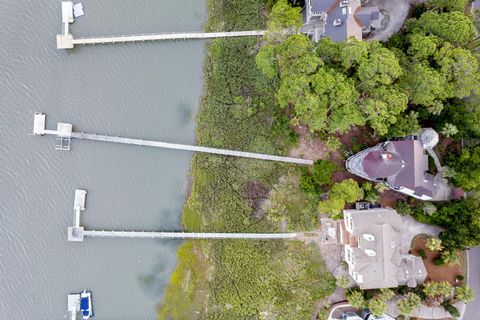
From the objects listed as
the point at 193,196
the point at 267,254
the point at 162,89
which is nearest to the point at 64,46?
the point at 162,89

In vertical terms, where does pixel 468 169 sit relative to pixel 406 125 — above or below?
below

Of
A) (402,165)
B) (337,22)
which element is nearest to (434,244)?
(402,165)

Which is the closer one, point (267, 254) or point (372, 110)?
point (372, 110)

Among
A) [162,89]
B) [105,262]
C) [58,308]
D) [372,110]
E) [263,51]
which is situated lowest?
[58,308]

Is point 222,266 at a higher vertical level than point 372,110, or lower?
lower

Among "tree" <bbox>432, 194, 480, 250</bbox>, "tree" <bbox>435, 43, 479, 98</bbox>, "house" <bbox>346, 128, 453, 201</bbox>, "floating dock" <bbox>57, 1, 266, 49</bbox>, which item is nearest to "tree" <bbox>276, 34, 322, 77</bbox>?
"floating dock" <bbox>57, 1, 266, 49</bbox>

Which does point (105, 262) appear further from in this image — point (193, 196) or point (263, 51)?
point (263, 51)

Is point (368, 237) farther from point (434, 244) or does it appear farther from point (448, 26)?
point (448, 26)
